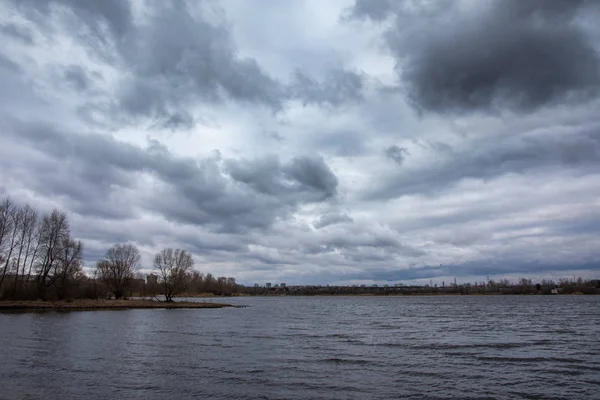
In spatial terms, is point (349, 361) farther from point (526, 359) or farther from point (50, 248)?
point (50, 248)

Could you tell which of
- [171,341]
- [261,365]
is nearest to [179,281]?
[171,341]

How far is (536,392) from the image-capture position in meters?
22.5

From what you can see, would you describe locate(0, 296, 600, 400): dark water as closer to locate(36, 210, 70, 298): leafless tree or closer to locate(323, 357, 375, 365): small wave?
locate(323, 357, 375, 365): small wave

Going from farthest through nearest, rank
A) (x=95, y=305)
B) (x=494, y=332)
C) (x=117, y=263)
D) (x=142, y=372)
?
(x=117, y=263) → (x=95, y=305) → (x=494, y=332) → (x=142, y=372)

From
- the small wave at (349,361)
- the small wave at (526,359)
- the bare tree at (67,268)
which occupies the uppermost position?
the bare tree at (67,268)

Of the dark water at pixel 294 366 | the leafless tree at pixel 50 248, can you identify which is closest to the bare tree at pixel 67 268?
the leafless tree at pixel 50 248

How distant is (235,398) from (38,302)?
3713 inches

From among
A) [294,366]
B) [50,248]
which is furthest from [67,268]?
[294,366]

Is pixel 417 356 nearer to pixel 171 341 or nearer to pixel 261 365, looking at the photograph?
pixel 261 365

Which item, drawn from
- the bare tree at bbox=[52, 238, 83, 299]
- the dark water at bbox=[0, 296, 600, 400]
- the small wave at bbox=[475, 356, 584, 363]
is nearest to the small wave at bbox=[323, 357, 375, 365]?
the dark water at bbox=[0, 296, 600, 400]

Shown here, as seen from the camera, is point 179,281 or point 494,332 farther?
point 179,281

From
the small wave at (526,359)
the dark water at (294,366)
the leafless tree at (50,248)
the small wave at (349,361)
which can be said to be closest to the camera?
the dark water at (294,366)

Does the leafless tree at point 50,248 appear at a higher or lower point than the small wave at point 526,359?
higher

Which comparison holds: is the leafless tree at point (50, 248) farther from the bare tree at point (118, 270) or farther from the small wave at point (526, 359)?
the small wave at point (526, 359)
